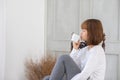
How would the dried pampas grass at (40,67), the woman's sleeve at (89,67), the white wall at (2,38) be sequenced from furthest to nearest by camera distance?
1. the white wall at (2,38)
2. the dried pampas grass at (40,67)
3. the woman's sleeve at (89,67)

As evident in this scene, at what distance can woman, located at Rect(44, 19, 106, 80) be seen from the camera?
2145mm

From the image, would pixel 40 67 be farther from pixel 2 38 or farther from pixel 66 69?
pixel 66 69

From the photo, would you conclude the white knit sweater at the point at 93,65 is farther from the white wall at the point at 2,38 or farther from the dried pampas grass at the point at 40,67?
the white wall at the point at 2,38

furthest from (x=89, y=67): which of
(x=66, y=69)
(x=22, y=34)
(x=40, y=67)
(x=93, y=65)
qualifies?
(x=22, y=34)

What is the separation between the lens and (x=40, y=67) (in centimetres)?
342

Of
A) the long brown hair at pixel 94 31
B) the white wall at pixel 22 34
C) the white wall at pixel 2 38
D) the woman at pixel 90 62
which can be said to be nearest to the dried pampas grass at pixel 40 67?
the white wall at pixel 22 34

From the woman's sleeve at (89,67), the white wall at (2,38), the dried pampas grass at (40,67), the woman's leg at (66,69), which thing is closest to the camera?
the woman's sleeve at (89,67)

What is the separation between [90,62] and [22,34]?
5.86 ft

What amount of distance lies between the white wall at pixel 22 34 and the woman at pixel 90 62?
4.94 feet

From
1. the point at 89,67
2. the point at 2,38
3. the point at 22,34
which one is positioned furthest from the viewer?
the point at 22,34

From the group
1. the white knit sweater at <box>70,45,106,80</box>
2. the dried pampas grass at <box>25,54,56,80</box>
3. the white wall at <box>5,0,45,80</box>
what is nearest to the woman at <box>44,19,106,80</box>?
the white knit sweater at <box>70,45,106,80</box>

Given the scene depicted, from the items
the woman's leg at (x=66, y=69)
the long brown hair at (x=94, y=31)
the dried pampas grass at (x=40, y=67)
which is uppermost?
the long brown hair at (x=94, y=31)

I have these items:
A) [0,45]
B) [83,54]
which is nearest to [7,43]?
[0,45]

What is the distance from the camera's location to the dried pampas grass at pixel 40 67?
3.33 m
